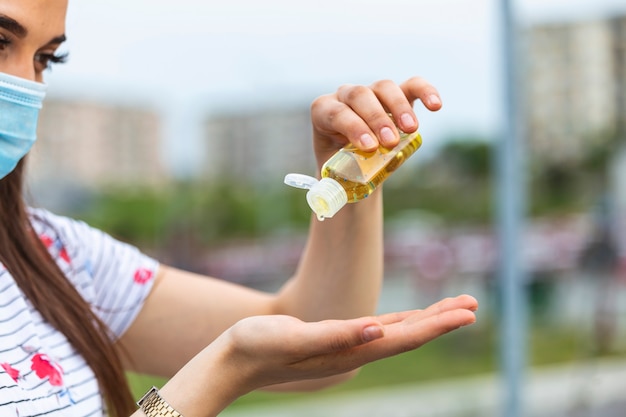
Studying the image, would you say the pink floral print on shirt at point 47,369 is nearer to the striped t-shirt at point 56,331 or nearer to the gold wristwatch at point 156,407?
the striped t-shirt at point 56,331

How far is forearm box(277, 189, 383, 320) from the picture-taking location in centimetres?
145

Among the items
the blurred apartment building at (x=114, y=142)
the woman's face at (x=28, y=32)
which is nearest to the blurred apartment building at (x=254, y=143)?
the blurred apartment building at (x=114, y=142)

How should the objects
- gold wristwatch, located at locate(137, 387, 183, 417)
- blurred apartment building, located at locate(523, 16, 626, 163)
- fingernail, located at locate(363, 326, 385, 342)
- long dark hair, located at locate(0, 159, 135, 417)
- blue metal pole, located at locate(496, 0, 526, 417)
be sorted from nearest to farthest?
1. fingernail, located at locate(363, 326, 385, 342)
2. gold wristwatch, located at locate(137, 387, 183, 417)
3. long dark hair, located at locate(0, 159, 135, 417)
4. blue metal pole, located at locate(496, 0, 526, 417)
5. blurred apartment building, located at locate(523, 16, 626, 163)

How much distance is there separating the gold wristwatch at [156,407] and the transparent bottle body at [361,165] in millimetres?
390

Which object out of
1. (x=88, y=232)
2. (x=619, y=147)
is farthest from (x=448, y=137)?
(x=88, y=232)

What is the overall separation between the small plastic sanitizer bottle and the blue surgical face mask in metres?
0.47

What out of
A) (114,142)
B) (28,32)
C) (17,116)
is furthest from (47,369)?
(114,142)

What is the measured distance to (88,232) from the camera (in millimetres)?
1594

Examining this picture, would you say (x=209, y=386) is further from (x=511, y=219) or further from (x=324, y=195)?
(x=511, y=219)

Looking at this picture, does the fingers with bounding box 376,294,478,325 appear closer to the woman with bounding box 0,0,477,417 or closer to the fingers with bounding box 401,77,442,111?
the woman with bounding box 0,0,477,417

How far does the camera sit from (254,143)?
124ft

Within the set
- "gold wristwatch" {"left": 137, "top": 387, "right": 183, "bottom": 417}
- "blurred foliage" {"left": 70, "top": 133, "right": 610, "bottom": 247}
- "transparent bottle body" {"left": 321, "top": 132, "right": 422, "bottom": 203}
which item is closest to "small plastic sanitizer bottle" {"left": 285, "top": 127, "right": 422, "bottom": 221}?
"transparent bottle body" {"left": 321, "top": 132, "right": 422, "bottom": 203}

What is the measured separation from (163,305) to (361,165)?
570 mm

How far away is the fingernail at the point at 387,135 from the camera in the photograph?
45.6 inches
